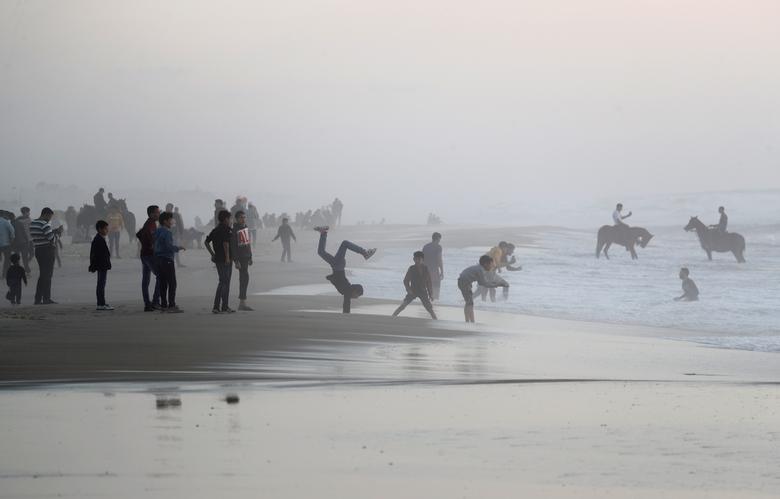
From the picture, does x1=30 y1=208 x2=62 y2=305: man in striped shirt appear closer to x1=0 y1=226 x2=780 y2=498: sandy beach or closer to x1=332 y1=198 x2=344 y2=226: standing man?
x1=0 y1=226 x2=780 y2=498: sandy beach

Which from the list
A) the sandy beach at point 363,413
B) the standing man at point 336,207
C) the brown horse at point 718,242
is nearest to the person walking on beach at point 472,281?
the sandy beach at point 363,413

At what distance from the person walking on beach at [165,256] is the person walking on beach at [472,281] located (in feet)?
17.8

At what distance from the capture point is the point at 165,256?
18641 millimetres

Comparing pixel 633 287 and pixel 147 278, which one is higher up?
pixel 147 278

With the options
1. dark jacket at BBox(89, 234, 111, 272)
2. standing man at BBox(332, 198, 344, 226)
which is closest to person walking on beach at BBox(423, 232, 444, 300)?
dark jacket at BBox(89, 234, 111, 272)

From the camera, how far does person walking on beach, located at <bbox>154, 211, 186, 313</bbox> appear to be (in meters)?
18.4

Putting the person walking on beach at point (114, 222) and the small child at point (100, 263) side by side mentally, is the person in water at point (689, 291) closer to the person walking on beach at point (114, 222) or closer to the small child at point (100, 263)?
the small child at point (100, 263)

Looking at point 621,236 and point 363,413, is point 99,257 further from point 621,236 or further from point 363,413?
point 621,236

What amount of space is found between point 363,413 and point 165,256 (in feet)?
33.6

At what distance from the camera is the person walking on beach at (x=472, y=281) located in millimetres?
21594

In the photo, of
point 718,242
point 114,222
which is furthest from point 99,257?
point 718,242

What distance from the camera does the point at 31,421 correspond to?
26.4ft

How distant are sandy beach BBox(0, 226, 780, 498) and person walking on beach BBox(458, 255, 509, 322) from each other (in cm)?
419

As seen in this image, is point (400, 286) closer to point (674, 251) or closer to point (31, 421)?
point (31, 421)
